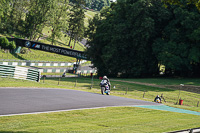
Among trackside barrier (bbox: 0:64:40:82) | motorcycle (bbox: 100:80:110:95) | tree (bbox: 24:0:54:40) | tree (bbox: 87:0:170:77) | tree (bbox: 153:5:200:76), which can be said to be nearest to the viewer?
motorcycle (bbox: 100:80:110:95)

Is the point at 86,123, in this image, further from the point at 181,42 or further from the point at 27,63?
the point at 27,63

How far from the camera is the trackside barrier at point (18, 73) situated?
27.7m

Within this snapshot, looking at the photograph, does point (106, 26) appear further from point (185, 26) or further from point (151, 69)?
point (185, 26)

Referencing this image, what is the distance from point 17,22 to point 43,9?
458 inches

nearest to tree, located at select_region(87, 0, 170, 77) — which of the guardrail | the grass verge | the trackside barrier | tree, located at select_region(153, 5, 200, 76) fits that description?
tree, located at select_region(153, 5, 200, 76)

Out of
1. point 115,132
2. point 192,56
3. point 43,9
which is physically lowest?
point 115,132

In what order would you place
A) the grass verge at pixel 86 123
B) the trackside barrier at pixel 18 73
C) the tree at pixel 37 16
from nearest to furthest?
the grass verge at pixel 86 123, the trackside barrier at pixel 18 73, the tree at pixel 37 16

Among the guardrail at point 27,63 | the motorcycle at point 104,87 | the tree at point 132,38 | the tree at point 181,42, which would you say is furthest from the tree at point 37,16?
the motorcycle at point 104,87

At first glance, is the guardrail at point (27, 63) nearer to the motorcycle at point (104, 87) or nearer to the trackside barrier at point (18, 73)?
the trackside barrier at point (18, 73)

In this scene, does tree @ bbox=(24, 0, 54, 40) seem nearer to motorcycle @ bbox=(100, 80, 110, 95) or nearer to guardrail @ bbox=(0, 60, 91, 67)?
guardrail @ bbox=(0, 60, 91, 67)

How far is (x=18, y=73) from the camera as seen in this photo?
95.1ft

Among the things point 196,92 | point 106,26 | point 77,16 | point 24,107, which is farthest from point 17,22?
point 24,107

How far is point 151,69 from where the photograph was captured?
176ft

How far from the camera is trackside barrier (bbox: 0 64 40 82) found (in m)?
27.7
